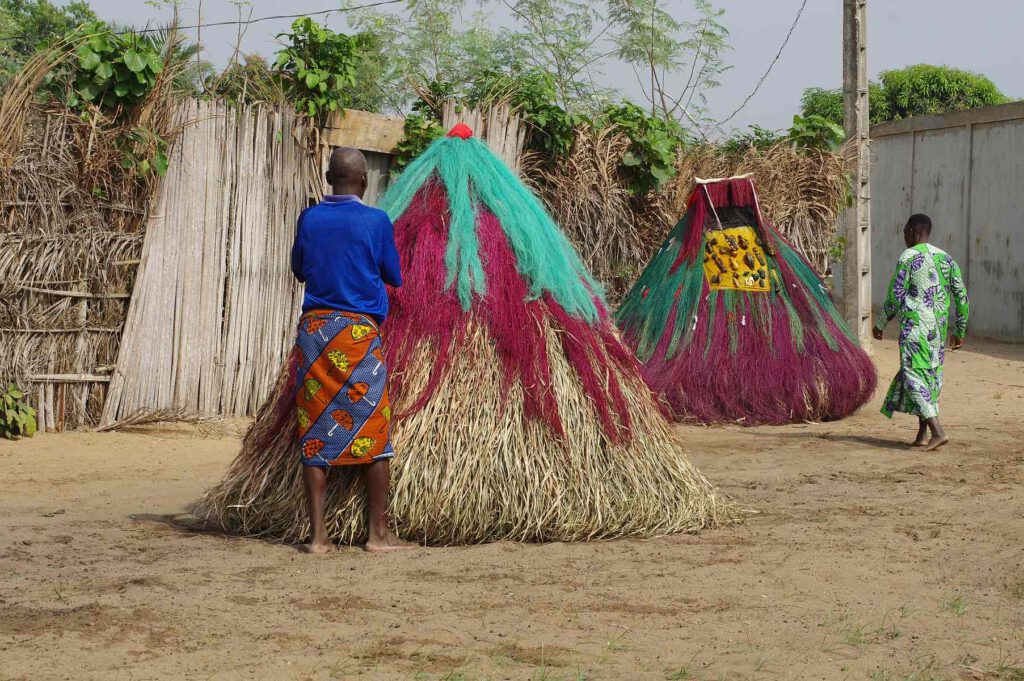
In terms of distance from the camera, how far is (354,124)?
8.30 metres

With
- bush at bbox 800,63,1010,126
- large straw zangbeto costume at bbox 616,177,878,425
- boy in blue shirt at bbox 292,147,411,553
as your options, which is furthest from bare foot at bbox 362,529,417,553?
bush at bbox 800,63,1010,126

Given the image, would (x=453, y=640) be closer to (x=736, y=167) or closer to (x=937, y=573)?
(x=937, y=573)

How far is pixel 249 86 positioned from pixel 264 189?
730 mm

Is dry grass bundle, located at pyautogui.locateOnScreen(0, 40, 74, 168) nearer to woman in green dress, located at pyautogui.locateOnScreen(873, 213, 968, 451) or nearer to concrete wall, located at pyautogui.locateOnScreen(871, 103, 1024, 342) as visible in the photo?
woman in green dress, located at pyautogui.locateOnScreen(873, 213, 968, 451)

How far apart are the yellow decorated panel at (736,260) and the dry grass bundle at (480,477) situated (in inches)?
154

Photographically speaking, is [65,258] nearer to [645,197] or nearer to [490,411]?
[490,411]

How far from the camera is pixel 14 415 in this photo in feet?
22.8

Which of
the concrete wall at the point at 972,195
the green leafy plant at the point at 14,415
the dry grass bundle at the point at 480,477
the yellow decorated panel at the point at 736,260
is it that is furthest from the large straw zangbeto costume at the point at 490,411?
the concrete wall at the point at 972,195

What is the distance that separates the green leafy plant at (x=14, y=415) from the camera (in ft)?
22.8

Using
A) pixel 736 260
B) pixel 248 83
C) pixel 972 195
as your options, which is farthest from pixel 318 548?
pixel 972 195

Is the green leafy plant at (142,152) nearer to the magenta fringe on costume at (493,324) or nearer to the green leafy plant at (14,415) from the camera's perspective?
the green leafy plant at (14,415)

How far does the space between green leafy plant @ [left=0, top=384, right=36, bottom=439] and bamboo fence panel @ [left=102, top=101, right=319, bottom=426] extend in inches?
18.6

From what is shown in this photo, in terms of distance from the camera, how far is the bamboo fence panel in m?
7.47

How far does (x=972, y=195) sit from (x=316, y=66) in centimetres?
1018
